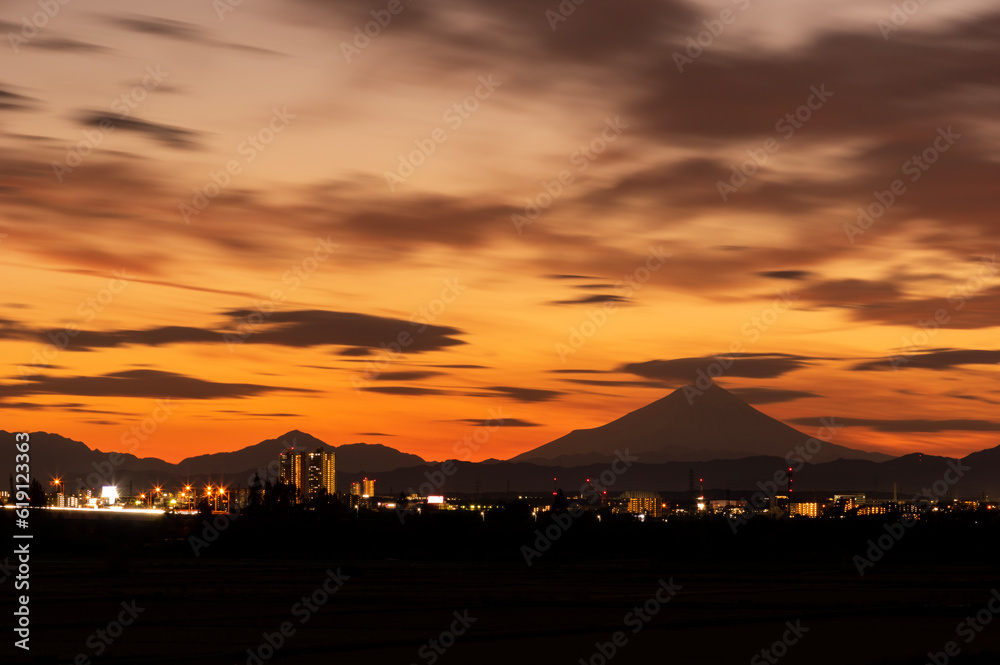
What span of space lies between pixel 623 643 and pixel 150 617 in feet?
47.6

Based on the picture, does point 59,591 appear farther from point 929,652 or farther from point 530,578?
point 929,652

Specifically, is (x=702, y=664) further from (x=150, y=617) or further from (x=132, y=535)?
(x=132, y=535)

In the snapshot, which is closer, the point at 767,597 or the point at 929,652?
the point at 929,652

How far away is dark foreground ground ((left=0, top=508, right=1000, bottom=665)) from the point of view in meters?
27.5

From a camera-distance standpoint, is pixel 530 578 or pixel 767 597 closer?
pixel 767 597

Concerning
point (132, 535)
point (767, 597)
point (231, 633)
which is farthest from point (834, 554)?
point (132, 535)

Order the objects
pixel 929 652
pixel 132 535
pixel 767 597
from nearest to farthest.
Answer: pixel 929 652
pixel 767 597
pixel 132 535

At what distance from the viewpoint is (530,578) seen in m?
57.3

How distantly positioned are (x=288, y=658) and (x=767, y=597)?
2305 centimetres

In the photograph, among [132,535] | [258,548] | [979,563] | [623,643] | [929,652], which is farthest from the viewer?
[132,535]

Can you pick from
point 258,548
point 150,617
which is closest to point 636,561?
point 258,548

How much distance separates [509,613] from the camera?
3734 cm

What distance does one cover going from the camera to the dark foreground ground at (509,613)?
90.2 feet

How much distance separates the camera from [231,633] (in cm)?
3122
